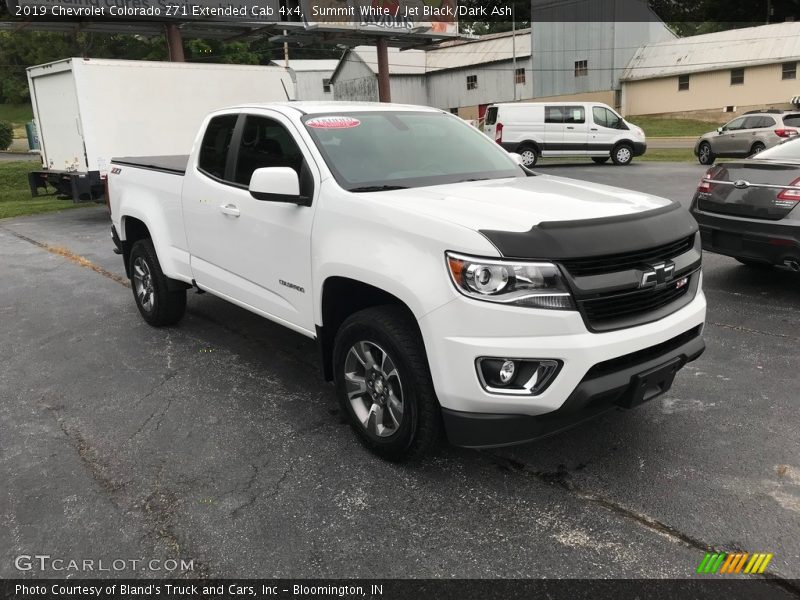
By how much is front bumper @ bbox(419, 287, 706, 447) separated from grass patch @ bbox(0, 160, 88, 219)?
1401cm

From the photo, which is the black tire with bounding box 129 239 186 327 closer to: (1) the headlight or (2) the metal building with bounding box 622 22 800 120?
(1) the headlight

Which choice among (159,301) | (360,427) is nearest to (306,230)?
(360,427)

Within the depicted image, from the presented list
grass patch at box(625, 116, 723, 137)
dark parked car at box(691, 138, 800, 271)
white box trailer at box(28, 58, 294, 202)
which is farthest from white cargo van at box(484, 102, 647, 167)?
dark parked car at box(691, 138, 800, 271)

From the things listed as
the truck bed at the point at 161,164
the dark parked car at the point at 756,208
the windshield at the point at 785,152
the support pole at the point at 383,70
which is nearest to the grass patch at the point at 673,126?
the support pole at the point at 383,70

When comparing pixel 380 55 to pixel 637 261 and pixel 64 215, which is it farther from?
pixel 637 261

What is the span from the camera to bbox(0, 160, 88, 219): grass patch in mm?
14531

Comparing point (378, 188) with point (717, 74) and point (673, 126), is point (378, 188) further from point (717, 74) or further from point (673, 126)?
point (717, 74)

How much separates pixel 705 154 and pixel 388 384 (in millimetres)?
19789

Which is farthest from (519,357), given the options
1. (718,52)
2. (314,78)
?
(314,78)

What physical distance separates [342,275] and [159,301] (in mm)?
2850

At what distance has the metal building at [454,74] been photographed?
43.9 metres

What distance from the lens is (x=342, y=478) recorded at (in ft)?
10.8

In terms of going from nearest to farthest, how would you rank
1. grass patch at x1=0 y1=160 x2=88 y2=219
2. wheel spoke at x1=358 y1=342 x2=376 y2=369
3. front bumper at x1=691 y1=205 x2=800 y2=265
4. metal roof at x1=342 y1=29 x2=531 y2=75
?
wheel spoke at x1=358 y1=342 x2=376 y2=369 → front bumper at x1=691 y1=205 x2=800 y2=265 → grass patch at x1=0 y1=160 x2=88 y2=219 → metal roof at x1=342 y1=29 x2=531 y2=75

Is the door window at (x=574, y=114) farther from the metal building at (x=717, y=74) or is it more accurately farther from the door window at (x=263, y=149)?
the metal building at (x=717, y=74)
